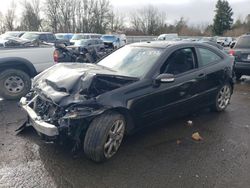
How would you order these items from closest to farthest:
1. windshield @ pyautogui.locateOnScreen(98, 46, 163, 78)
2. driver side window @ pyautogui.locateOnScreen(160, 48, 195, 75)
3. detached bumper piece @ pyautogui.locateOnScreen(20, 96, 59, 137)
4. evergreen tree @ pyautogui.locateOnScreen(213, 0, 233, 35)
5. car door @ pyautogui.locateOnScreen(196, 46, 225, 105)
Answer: detached bumper piece @ pyautogui.locateOnScreen(20, 96, 59, 137), windshield @ pyautogui.locateOnScreen(98, 46, 163, 78), driver side window @ pyautogui.locateOnScreen(160, 48, 195, 75), car door @ pyautogui.locateOnScreen(196, 46, 225, 105), evergreen tree @ pyautogui.locateOnScreen(213, 0, 233, 35)

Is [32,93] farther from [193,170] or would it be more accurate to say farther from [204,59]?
[204,59]

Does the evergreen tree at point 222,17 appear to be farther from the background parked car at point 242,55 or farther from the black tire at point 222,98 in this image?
the black tire at point 222,98

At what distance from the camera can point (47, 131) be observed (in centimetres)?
314

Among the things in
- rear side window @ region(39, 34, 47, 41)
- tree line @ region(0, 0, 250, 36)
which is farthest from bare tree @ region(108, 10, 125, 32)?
rear side window @ region(39, 34, 47, 41)

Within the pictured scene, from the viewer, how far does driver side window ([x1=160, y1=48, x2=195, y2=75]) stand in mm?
4157

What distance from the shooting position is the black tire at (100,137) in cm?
320

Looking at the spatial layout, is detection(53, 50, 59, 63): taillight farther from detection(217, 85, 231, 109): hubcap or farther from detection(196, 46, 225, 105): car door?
detection(217, 85, 231, 109): hubcap

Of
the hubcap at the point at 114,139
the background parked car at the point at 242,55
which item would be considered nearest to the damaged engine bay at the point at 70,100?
the hubcap at the point at 114,139

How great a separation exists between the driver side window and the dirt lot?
1078mm

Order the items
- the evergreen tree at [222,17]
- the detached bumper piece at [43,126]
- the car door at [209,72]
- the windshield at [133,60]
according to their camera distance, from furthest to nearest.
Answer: the evergreen tree at [222,17] → the car door at [209,72] → the windshield at [133,60] → the detached bumper piece at [43,126]

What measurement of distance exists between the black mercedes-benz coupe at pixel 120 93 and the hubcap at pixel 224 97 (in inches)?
12.7

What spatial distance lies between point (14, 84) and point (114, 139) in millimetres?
4124

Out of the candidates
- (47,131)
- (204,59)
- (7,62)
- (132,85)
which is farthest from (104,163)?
(7,62)

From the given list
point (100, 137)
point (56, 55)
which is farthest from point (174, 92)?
point (56, 55)
